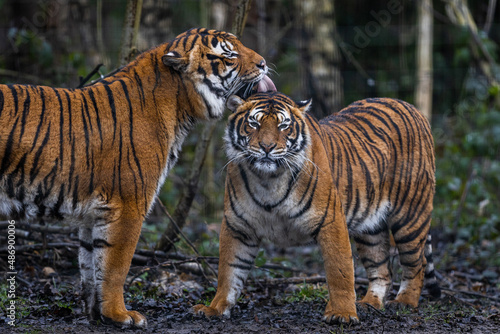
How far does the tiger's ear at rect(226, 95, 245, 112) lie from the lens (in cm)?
378

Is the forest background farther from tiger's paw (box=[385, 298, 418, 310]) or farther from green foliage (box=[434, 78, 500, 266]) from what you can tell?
tiger's paw (box=[385, 298, 418, 310])

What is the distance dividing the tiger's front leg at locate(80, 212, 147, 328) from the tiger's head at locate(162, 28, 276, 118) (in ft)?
2.95

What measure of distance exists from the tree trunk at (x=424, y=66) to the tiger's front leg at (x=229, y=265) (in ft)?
21.5

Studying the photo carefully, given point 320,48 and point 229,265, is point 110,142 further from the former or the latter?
point 320,48

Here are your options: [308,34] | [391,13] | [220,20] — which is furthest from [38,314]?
[391,13]

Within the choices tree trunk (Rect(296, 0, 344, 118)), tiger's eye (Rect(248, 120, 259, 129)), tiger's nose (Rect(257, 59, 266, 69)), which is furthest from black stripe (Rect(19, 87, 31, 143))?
tree trunk (Rect(296, 0, 344, 118))

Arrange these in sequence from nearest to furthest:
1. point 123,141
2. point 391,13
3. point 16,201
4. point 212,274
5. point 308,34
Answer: point 16,201 < point 123,141 < point 212,274 < point 308,34 < point 391,13

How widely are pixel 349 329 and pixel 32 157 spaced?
2024mm

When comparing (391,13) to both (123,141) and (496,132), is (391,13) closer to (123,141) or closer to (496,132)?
(496,132)

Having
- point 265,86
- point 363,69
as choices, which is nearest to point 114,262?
point 265,86

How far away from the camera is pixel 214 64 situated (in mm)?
3723

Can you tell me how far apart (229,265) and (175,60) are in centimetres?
131

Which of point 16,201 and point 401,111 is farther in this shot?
point 401,111

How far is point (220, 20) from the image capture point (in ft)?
34.2
